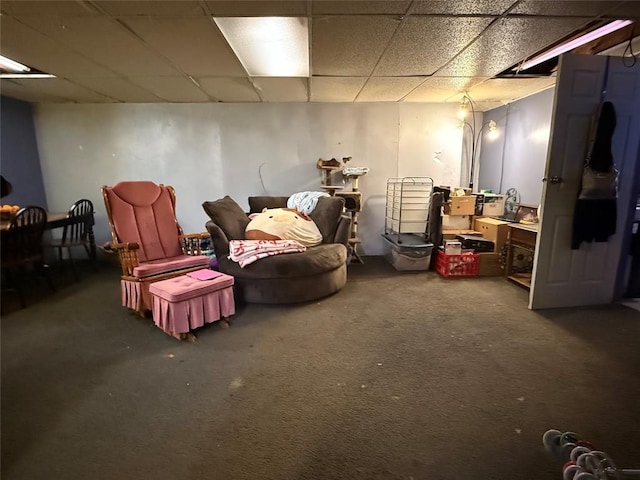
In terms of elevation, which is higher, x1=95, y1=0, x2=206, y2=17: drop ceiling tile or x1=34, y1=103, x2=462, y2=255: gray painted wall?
x1=95, y1=0, x2=206, y2=17: drop ceiling tile

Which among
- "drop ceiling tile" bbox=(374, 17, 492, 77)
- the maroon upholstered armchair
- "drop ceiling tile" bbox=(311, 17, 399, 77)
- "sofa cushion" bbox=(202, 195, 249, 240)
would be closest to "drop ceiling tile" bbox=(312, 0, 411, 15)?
"drop ceiling tile" bbox=(311, 17, 399, 77)

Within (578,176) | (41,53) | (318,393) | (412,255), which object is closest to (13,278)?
(318,393)

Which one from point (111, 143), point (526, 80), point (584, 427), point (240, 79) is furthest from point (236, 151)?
point (584, 427)

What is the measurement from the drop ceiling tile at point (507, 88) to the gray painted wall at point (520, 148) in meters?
0.13

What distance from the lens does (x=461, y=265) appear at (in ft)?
12.1

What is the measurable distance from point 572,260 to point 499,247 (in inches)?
38.7

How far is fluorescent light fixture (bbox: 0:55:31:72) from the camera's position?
2787mm

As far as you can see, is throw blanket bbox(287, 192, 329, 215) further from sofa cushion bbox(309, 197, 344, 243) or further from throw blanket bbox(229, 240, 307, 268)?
throw blanket bbox(229, 240, 307, 268)

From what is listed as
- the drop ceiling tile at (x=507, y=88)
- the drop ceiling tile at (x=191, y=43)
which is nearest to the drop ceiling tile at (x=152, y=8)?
the drop ceiling tile at (x=191, y=43)

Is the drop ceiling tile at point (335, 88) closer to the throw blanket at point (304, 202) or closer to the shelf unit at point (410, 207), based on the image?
the throw blanket at point (304, 202)

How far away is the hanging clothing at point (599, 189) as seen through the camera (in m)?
2.51

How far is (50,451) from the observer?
4.56 ft

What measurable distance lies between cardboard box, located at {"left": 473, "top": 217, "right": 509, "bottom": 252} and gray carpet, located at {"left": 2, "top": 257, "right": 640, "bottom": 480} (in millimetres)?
1155

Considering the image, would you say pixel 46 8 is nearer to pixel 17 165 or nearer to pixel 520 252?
pixel 17 165
